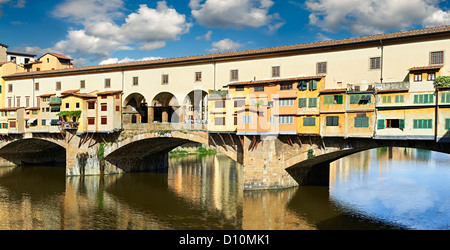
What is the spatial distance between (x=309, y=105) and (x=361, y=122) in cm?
492

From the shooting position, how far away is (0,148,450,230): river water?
2800 centimetres

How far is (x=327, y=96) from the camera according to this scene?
107ft

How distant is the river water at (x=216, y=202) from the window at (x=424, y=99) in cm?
899

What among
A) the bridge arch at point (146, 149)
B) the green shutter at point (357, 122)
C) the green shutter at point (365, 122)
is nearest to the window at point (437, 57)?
the green shutter at point (365, 122)

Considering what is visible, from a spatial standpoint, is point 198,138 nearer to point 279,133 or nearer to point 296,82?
point 279,133

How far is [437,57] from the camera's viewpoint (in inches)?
1155

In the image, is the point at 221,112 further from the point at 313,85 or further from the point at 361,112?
the point at 361,112

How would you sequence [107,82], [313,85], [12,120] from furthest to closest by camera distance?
[12,120] < [107,82] < [313,85]

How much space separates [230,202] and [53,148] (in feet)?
136

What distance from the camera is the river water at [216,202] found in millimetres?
28000

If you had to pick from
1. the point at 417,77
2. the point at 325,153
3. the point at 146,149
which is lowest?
the point at 146,149

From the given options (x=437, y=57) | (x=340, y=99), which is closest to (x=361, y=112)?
(x=340, y=99)

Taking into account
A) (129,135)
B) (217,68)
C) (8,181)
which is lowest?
(8,181)
